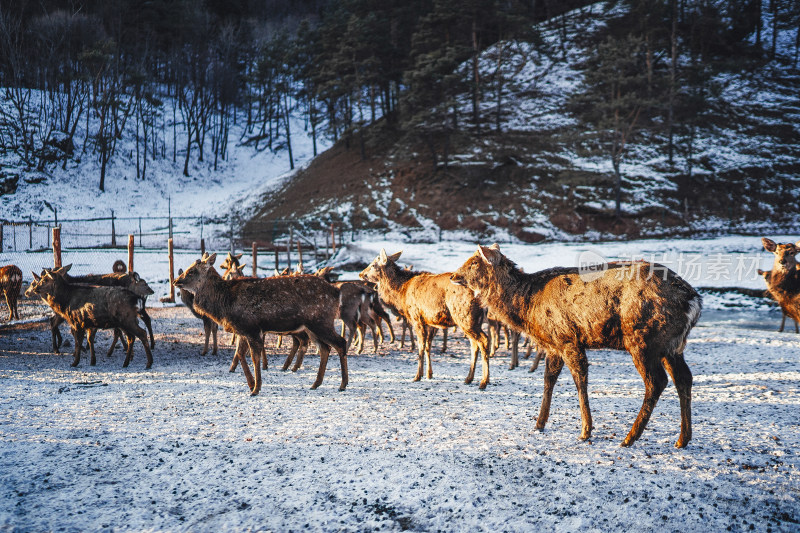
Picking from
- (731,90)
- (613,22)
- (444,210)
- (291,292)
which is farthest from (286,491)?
(613,22)

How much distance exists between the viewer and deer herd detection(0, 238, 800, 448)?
16.1ft

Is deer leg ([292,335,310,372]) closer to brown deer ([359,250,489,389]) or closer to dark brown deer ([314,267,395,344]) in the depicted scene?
brown deer ([359,250,489,389])

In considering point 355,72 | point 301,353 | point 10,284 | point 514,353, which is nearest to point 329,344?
point 301,353

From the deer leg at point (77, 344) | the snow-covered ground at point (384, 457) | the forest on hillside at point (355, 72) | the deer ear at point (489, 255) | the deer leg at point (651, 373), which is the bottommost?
the snow-covered ground at point (384, 457)

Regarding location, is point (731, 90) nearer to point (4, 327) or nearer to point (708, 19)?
point (708, 19)

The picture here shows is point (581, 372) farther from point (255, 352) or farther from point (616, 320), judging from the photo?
point (255, 352)

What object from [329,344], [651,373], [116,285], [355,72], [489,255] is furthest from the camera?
[355,72]

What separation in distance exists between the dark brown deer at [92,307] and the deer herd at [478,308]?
0.02 m

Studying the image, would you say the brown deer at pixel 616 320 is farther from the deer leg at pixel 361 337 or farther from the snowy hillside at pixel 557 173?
the snowy hillside at pixel 557 173

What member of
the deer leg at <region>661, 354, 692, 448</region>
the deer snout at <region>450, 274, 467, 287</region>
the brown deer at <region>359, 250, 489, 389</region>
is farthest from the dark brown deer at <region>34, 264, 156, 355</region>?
the deer leg at <region>661, 354, 692, 448</region>

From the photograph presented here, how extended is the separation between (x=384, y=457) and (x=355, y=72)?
45.9 metres

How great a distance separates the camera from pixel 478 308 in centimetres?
801

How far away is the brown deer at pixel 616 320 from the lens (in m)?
4.81

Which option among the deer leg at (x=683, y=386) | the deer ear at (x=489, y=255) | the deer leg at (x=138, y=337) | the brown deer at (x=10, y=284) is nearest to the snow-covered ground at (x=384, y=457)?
the deer leg at (x=683, y=386)
